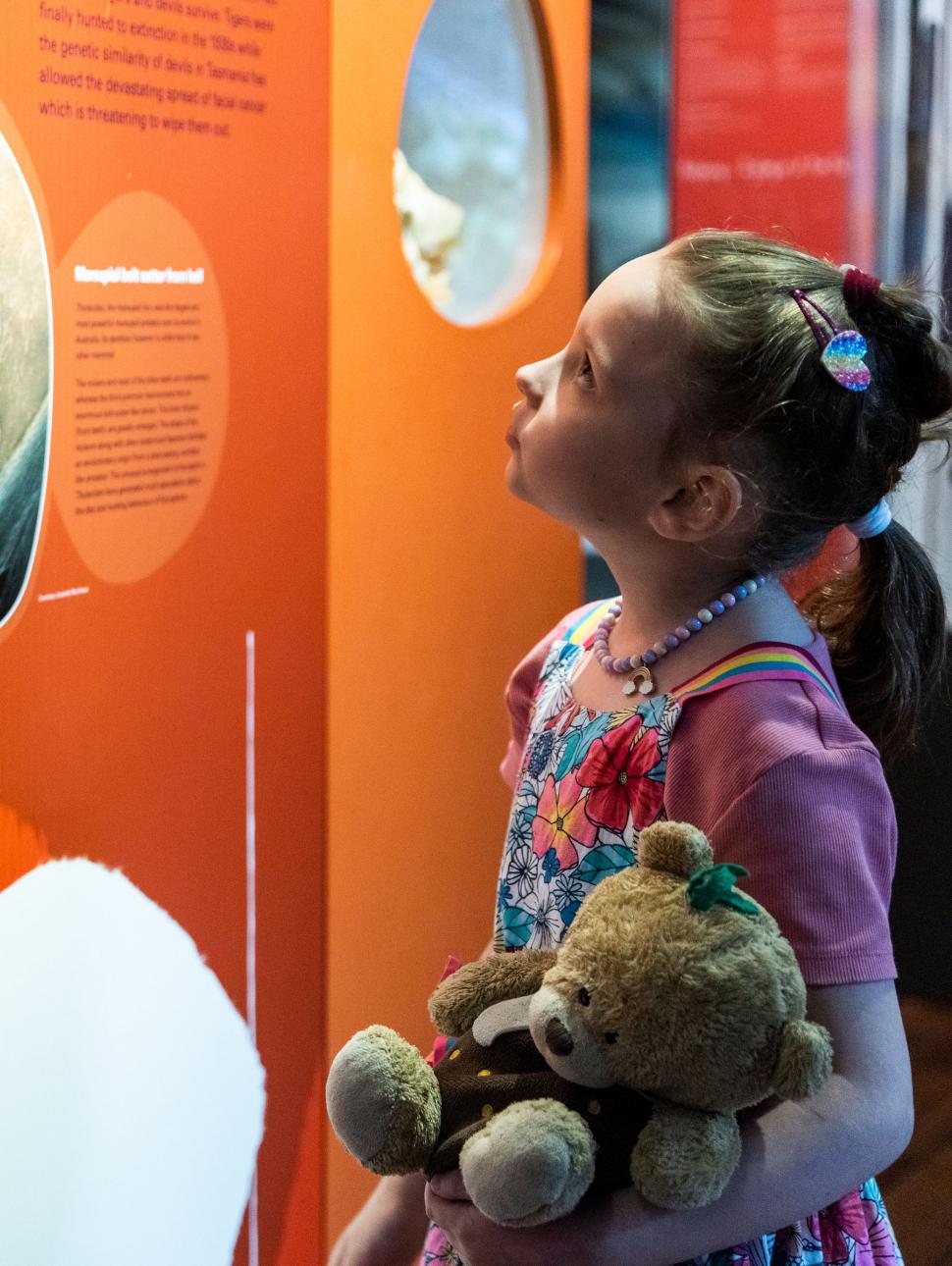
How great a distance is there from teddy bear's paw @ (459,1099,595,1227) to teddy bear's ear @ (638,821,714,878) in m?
0.15

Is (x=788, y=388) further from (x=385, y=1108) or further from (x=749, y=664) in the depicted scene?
(x=385, y=1108)

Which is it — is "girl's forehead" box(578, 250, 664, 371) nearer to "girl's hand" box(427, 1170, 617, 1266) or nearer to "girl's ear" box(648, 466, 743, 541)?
"girl's ear" box(648, 466, 743, 541)

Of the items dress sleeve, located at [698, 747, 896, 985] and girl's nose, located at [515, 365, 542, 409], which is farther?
girl's nose, located at [515, 365, 542, 409]

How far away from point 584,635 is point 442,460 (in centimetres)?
62

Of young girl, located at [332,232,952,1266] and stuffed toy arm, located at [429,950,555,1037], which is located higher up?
young girl, located at [332,232,952,1266]

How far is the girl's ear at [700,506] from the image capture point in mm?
1030

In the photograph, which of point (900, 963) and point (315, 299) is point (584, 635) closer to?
point (315, 299)

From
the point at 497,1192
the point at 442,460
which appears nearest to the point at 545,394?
the point at 497,1192

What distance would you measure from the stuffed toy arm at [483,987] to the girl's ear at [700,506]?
31 centimetres

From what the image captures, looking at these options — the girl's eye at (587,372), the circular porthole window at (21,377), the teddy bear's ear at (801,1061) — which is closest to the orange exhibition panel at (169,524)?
the circular porthole window at (21,377)

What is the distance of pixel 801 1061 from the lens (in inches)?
30.8

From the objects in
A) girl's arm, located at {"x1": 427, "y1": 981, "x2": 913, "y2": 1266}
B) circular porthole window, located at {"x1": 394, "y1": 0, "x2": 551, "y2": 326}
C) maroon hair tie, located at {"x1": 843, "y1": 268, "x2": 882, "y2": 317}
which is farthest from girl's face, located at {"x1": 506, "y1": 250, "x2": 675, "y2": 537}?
circular porthole window, located at {"x1": 394, "y1": 0, "x2": 551, "y2": 326}

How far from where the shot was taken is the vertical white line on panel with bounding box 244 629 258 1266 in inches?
61.1

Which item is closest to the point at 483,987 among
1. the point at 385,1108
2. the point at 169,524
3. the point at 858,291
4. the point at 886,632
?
the point at 385,1108
